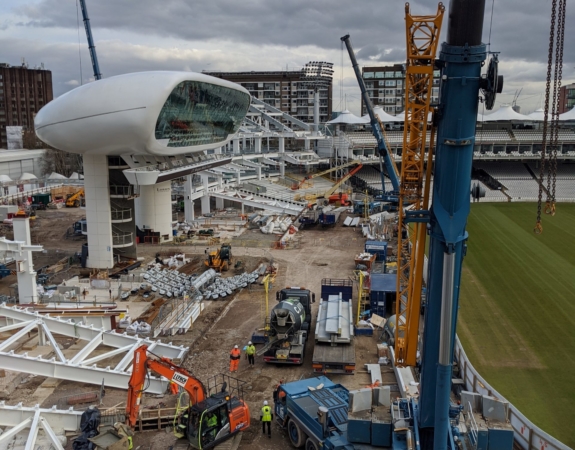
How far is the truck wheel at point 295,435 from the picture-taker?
1334 centimetres

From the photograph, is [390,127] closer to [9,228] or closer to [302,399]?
[9,228]

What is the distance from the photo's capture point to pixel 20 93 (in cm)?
10919

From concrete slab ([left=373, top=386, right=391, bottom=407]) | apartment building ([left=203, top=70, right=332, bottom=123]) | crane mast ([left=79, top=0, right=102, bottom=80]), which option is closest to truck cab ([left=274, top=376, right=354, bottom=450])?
concrete slab ([left=373, top=386, right=391, bottom=407])

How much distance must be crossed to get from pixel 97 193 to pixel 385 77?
92490 mm

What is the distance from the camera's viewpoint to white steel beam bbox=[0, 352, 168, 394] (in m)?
15.8

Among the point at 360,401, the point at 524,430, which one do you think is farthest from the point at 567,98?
the point at 360,401

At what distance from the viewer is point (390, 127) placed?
281ft

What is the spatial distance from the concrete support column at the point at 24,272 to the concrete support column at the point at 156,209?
43.7ft

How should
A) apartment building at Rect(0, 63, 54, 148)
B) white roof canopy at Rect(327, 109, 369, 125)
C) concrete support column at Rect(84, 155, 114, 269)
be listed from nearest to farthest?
concrete support column at Rect(84, 155, 114, 269) → white roof canopy at Rect(327, 109, 369, 125) → apartment building at Rect(0, 63, 54, 148)

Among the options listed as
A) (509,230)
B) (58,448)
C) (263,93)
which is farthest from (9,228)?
(263,93)

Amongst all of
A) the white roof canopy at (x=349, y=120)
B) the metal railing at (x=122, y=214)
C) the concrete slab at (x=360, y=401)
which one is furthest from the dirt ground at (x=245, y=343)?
the white roof canopy at (x=349, y=120)

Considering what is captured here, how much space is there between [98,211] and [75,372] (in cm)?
1659

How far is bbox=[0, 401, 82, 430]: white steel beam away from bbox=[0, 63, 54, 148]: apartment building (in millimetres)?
102747

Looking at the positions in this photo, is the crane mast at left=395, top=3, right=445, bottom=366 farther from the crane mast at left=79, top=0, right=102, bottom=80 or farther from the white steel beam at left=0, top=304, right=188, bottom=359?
the crane mast at left=79, top=0, right=102, bottom=80
